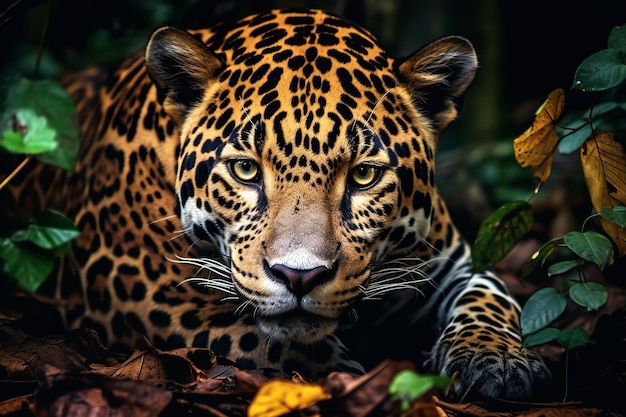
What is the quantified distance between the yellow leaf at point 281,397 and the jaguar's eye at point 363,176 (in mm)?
1533

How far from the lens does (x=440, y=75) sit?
4.74 meters

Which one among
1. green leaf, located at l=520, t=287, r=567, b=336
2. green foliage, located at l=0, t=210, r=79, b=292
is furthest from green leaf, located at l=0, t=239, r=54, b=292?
green leaf, located at l=520, t=287, r=567, b=336

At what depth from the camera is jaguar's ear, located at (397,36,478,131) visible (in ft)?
15.2

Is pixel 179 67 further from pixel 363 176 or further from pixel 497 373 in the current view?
pixel 497 373

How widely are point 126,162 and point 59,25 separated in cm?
208

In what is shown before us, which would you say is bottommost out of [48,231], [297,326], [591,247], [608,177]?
[297,326]

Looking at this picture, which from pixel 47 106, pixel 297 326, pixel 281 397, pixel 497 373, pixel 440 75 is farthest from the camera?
pixel 47 106

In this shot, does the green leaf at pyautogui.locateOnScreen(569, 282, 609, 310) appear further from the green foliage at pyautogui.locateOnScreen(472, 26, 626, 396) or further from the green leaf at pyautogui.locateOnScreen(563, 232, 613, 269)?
the green leaf at pyautogui.locateOnScreen(563, 232, 613, 269)

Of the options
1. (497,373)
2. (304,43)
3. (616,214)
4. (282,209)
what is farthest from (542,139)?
(304,43)

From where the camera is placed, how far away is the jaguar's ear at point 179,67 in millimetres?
4566

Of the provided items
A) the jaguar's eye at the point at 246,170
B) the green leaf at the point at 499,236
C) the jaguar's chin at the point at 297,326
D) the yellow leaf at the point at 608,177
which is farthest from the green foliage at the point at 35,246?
the yellow leaf at the point at 608,177

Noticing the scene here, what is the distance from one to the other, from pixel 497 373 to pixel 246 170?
5.50 feet

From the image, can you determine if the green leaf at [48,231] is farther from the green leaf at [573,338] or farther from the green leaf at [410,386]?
the green leaf at [573,338]

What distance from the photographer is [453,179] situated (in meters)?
8.48
